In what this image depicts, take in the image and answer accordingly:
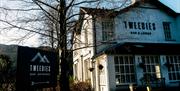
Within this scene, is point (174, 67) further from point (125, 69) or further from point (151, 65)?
point (125, 69)

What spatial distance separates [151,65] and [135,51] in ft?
6.20

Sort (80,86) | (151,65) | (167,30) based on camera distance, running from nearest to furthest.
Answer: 1. (151,65)
2. (80,86)
3. (167,30)

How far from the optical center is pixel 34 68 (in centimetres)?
462

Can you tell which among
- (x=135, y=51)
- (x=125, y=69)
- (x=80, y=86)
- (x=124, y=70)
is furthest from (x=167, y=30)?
(x=80, y=86)

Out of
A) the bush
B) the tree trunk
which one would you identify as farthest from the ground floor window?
the tree trunk

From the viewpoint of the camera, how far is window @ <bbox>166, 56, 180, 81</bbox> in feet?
60.8

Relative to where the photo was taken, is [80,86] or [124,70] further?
[80,86]

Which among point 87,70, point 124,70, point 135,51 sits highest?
point 135,51

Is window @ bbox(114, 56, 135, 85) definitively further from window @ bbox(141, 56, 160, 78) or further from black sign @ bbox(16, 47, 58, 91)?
black sign @ bbox(16, 47, 58, 91)

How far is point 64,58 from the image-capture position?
1134cm

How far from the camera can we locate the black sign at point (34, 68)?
173 inches

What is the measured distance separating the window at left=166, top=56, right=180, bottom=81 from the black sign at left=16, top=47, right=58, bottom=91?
14981mm

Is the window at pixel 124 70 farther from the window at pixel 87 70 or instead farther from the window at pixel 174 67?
the window at pixel 87 70

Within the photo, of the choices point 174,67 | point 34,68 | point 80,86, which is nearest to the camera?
point 34,68
